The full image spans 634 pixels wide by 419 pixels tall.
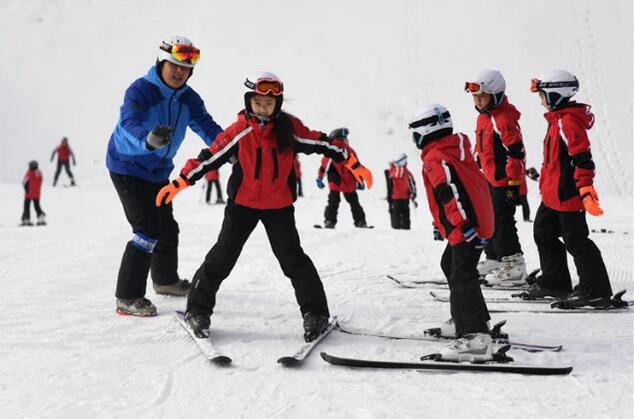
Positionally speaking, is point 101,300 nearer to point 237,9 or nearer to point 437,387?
point 437,387

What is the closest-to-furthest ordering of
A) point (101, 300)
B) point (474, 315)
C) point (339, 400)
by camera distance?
point (339, 400)
point (474, 315)
point (101, 300)

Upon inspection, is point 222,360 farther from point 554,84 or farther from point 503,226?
point 503,226

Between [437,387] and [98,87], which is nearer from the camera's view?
[437,387]

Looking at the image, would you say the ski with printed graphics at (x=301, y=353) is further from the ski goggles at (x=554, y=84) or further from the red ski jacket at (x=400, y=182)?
the red ski jacket at (x=400, y=182)

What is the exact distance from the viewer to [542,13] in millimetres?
32844

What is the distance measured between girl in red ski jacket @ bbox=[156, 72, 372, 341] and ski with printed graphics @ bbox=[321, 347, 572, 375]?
612mm

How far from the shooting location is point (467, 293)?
4.16m

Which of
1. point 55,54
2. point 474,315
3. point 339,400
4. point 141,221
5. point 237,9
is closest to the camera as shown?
point 339,400

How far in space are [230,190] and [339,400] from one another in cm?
175

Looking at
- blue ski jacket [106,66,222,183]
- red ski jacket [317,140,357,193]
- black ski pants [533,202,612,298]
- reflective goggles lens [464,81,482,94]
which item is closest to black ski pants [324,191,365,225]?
red ski jacket [317,140,357,193]

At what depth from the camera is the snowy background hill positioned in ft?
Answer: 11.9

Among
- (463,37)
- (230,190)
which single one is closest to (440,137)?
(230,190)

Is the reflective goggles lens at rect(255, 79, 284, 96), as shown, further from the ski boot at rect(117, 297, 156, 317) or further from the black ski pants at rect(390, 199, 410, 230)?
the black ski pants at rect(390, 199, 410, 230)

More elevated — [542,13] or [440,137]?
[542,13]
